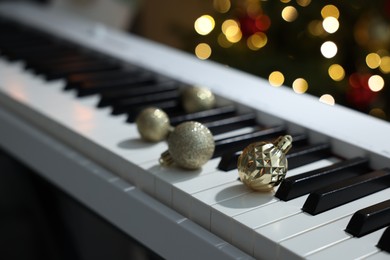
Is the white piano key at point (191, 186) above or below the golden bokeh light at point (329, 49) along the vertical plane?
below

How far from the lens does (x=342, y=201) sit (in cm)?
76

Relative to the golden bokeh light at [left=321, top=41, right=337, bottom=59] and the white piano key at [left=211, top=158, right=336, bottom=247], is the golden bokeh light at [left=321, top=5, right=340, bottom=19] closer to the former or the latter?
the golden bokeh light at [left=321, top=41, right=337, bottom=59]

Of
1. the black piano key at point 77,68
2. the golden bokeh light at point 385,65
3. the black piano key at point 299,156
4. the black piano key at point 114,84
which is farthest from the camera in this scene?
the golden bokeh light at point 385,65

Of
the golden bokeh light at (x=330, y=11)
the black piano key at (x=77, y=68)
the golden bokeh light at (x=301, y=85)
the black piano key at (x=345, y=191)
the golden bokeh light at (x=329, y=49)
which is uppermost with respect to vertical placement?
the golden bokeh light at (x=330, y=11)

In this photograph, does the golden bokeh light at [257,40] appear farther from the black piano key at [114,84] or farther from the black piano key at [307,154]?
the black piano key at [307,154]

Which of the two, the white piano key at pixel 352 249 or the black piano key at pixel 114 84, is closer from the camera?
the white piano key at pixel 352 249

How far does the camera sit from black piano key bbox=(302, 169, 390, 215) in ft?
2.42

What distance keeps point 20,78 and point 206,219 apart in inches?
29.1

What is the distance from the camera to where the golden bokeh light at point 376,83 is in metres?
1.80

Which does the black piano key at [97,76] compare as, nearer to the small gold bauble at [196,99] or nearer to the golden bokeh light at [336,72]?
the small gold bauble at [196,99]

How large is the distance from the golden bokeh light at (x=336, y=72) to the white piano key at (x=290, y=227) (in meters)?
1.13

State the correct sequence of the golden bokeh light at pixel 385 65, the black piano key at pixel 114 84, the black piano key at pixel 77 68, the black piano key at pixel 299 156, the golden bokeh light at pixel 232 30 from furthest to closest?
1. the golden bokeh light at pixel 232 30
2. the golden bokeh light at pixel 385 65
3. the black piano key at pixel 77 68
4. the black piano key at pixel 114 84
5. the black piano key at pixel 299 156

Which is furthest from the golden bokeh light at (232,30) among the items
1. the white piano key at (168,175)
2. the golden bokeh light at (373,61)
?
the white piano key at (168,175)

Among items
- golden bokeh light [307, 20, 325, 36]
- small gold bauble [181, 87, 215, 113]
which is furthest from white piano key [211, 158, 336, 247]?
→ golden bokeh light [307, 20, 325, 36]
